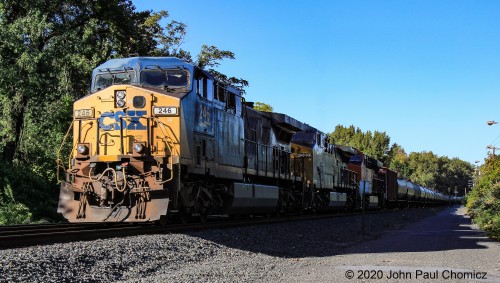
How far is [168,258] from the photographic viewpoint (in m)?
9.30

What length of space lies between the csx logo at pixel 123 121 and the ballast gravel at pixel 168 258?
2919mm

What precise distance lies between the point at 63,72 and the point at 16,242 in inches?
596

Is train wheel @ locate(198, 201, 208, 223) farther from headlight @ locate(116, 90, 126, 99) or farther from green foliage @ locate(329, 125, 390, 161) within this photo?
green foliage @ locate(329, 125, 390, 161)

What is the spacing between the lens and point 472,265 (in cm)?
987

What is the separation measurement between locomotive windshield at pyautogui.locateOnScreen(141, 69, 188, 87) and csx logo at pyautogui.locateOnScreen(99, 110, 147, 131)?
3.79 feet

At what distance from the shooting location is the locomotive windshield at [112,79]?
44.4 feet

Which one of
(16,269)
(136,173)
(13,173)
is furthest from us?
(13,173)

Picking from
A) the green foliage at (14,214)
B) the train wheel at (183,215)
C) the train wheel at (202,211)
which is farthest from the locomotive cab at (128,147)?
the green foliage at (14,214)

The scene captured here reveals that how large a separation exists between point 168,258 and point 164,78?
18.4ft

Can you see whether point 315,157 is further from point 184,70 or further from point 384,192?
point 384,192

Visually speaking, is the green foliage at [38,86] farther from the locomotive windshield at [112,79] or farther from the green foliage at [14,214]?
the locomotive windshield at [112,79]

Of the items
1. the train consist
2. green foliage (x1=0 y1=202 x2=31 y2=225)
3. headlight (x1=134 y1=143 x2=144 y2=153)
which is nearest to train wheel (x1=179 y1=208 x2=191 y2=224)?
the train consist

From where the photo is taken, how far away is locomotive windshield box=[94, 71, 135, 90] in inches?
533

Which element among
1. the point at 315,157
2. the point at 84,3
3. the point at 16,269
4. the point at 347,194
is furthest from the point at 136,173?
the point at 347,194
